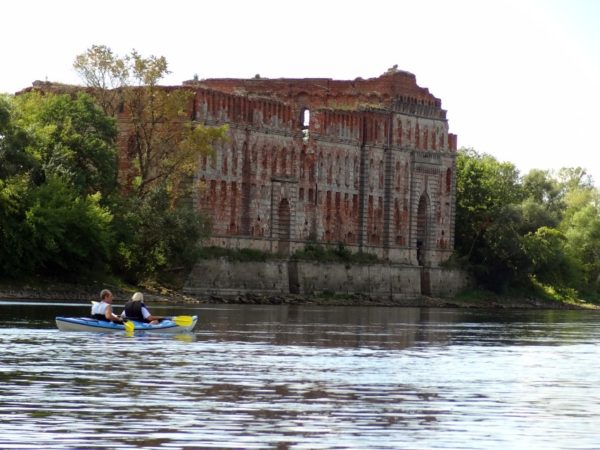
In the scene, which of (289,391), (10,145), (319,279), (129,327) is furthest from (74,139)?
(289,391)

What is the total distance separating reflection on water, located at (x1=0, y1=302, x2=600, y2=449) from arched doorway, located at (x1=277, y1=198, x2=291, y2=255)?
210 feet

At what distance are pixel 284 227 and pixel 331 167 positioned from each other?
8.89 m

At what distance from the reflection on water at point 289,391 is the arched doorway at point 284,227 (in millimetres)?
64122

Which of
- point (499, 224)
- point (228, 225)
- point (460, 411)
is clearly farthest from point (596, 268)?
point (460, 411)

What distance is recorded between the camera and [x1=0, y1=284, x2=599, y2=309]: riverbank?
327 feet

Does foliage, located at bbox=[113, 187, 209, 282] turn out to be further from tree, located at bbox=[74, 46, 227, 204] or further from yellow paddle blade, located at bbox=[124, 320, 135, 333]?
yellow paddle blade, located at bbox=[124, 320, 135, 333]

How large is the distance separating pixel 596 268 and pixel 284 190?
38.0m

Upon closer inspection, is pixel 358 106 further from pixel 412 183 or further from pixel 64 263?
pixel 64 263

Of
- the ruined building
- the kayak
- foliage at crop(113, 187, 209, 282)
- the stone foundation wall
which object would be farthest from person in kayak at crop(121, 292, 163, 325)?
the ruined building

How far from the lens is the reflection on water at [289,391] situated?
33.0 m

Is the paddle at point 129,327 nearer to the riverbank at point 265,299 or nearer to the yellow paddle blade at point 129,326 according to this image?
the yellow paddle blade at point 129,326

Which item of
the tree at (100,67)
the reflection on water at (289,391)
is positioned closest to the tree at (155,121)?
the tree at (100,67)

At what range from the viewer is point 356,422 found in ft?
116

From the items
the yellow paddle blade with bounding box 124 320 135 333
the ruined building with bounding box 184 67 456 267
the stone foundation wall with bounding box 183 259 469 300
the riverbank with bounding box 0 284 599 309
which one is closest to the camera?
the yellow paddle blade with bounding box 124 320 135 333
